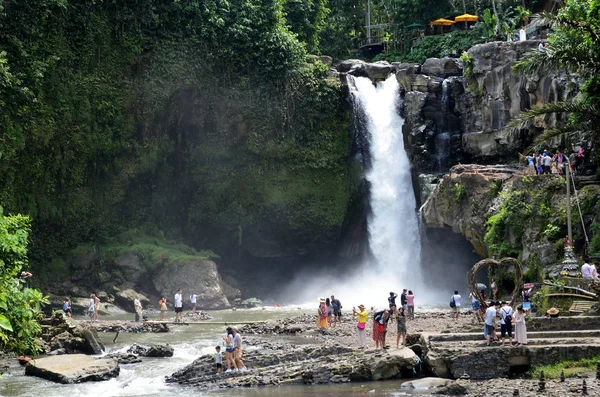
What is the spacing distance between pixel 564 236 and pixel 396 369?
12.4m

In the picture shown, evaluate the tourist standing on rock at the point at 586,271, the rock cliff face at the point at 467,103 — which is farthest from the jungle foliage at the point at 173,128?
the tourist standing on rock at the point at 586,271

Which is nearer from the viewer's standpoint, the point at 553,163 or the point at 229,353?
the point at 229,353

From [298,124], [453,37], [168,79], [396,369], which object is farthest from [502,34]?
[396,369]

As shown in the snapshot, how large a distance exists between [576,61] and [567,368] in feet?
38.2

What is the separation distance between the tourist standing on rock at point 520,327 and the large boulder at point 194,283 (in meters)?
25.7

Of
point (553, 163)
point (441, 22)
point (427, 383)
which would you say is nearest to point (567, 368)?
point (427, 383)

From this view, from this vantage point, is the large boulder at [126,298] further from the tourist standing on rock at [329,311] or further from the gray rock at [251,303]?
the tourist standing on rock at [329,311]

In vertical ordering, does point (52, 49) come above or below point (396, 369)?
above

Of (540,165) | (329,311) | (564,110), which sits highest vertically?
(564,110)

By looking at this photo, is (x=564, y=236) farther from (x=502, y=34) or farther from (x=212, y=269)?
(x=502, y=34)

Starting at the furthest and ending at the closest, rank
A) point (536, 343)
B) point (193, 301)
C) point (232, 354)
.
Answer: point (193, 301) → point (232, 354) → point (536, 343)

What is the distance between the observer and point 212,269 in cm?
4719

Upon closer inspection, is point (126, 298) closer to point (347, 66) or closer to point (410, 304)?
point (410, 304)

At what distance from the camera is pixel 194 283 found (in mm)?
46094
